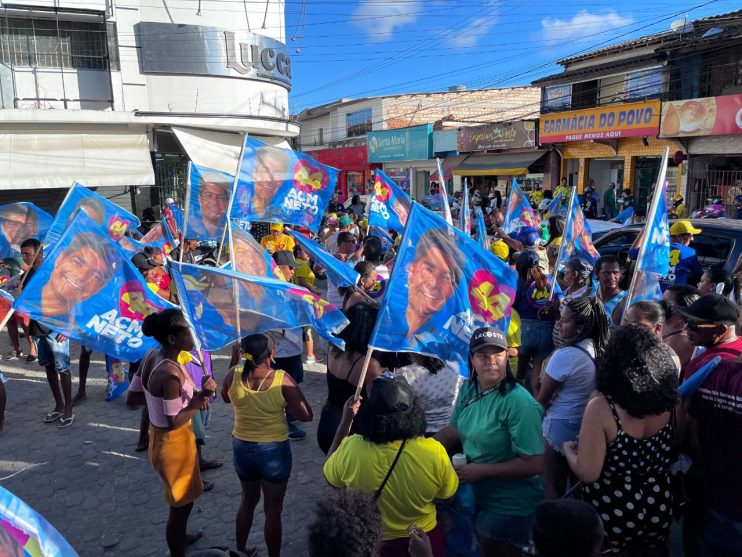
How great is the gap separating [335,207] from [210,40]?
789 cm

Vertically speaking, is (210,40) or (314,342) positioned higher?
(210,40)

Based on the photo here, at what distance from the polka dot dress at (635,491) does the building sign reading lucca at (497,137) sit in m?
21.5

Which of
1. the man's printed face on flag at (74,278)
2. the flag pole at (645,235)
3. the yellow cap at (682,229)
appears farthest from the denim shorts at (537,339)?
the man's printed face on flag at (74,278)

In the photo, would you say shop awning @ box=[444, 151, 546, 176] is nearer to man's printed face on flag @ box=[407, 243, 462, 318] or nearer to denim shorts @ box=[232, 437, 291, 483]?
man's printed face on flag @ box=[407, 243, 462, 318]

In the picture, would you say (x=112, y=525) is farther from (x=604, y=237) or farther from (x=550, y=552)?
(x=604, y=237)

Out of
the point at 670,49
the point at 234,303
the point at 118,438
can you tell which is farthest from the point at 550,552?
the point at 670,49

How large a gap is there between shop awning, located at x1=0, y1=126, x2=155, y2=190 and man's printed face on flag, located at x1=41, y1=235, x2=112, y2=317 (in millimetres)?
12341

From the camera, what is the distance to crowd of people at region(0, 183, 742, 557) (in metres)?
2.29

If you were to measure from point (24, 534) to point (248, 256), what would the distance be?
3337 mm

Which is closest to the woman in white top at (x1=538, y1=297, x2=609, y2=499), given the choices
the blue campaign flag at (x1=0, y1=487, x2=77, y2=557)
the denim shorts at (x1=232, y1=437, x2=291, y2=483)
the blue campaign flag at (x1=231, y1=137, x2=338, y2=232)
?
the denim shorts at (x1=232, y1=437, x2=291, y2=483)

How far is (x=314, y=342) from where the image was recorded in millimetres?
8172

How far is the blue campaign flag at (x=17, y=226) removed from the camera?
7500mm

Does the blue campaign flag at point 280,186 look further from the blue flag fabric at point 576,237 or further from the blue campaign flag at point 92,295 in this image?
the blue flag fabric at point 576,237

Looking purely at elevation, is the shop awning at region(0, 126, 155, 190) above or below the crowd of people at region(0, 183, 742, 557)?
above
